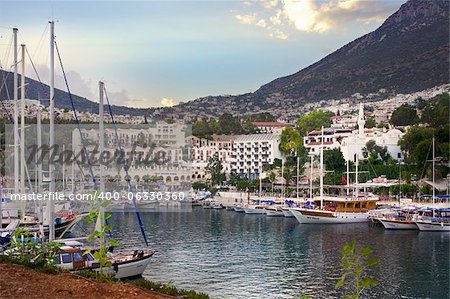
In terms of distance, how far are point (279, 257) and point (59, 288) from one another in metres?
15.3

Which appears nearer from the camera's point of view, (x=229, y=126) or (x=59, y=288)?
(x=59, y=288)

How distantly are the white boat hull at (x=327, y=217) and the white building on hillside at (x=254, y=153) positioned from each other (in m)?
26.9

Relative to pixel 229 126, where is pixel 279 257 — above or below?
below

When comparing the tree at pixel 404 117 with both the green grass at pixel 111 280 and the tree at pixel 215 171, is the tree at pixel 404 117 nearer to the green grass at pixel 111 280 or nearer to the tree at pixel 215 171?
the tree at pixel 215 171

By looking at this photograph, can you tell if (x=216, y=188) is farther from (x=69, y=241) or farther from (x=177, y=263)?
(x=69, y=241)

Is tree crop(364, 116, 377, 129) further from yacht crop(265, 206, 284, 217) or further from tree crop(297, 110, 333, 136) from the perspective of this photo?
yacht crop(265, 206, 284, 217)

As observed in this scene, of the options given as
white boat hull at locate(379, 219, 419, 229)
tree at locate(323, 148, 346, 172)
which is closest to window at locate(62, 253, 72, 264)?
white boat hull at locate(379, 219, 419, 229)

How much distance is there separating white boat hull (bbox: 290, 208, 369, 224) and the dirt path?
2707cm

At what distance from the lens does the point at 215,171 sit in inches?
2403

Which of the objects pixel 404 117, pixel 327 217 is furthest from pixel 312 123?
pixel 327 217

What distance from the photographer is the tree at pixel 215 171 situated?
60.4m

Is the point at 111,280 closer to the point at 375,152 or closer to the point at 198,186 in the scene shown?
the point at 375,152

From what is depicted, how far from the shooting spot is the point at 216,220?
36656mm

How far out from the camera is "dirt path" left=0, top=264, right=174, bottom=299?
6461mm
